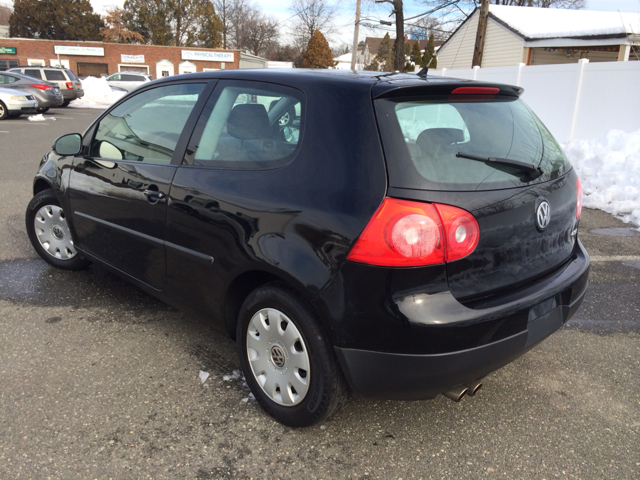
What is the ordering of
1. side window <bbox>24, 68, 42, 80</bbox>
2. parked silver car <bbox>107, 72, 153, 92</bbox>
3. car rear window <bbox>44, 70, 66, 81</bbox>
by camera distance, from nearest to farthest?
side window <bbox>24, 68, 42, 80</bbox> → car rear window <bbox>44, 70, 66, 81</bbox> → parked silver car <bbox>107, 72, 153, 92</bbox>

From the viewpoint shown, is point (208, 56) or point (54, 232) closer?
point (54, 232)

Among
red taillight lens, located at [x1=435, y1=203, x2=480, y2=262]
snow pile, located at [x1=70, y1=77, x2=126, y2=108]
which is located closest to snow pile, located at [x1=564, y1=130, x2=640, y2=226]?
red taillight lens, located at [x1=435, y1=203, x2=480, y2=262]

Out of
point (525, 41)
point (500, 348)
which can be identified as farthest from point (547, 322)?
point (525, 41)

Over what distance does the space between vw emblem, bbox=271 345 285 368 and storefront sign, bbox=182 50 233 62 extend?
177ft

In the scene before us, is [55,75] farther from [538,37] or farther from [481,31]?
[538,37]

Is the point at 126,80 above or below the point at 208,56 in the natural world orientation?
below

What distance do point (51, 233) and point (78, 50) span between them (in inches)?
2160

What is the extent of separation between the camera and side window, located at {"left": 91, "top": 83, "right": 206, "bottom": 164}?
9.83 feet

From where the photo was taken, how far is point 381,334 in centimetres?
207

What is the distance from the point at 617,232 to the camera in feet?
19.3

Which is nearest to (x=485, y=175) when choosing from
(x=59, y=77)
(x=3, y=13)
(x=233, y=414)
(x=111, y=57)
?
(x=233, y=414)

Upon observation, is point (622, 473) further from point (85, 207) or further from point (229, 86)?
point (85, 207)

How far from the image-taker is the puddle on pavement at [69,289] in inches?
149

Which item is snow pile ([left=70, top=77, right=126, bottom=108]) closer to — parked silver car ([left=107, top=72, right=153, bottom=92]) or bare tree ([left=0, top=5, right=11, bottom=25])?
parked silver car ([left=107, top=72, right=153, bottom=92])
